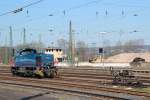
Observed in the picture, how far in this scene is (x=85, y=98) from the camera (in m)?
20.5

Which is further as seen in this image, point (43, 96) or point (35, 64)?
point (35, 64)

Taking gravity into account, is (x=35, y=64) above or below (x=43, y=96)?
above

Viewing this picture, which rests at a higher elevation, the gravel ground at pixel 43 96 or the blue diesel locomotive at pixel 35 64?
the blue diesel locomotive at pixel 35 64

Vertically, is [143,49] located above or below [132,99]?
above

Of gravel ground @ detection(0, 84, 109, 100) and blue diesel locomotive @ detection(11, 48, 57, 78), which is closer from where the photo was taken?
gravel ground @ detection(0, 84, 109, 100)

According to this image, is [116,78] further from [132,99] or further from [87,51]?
[87,51]

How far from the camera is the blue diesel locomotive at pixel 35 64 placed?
124 ft

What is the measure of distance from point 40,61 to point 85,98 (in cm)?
1772

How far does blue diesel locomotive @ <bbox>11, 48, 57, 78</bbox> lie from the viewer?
37719 millimetres

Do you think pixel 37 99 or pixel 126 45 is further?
pixel 126 45

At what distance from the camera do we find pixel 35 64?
3781 centimetres

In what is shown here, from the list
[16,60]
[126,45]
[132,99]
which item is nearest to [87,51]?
[126,45]

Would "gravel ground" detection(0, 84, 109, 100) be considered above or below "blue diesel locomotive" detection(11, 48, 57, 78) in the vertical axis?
below

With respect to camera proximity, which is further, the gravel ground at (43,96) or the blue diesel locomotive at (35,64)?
the blue diesel locomotive at (35,64)
